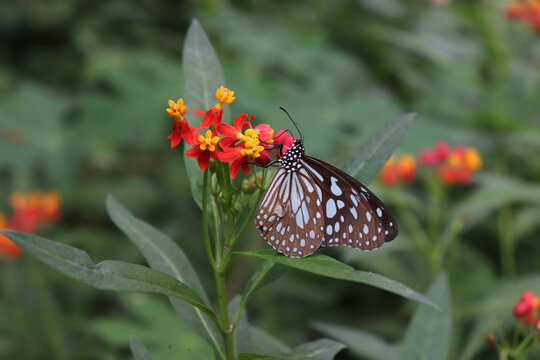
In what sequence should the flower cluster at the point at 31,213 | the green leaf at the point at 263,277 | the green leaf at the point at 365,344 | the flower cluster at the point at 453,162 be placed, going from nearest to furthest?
the green leaf at the point at 263,277
the green leaf at the point at 365,344
the flower cluster at the point at 453,162
the flower cluster at the point at 31,213

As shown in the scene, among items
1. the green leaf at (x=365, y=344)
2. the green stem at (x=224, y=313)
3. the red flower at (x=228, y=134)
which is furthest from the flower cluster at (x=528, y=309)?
the red flower at (x=228, y=134)

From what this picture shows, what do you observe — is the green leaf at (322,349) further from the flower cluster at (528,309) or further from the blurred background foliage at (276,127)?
the flower cluster at (528,309)

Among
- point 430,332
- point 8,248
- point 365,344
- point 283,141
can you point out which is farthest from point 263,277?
point 8,248

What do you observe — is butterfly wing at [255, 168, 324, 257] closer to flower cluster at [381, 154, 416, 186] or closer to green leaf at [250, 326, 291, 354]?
green leaf at [250, 326, 291, 354]

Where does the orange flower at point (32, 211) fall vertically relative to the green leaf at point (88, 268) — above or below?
below

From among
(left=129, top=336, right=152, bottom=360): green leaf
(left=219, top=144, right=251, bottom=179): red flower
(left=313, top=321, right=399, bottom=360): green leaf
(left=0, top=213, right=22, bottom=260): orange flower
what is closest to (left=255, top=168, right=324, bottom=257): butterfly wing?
(left=219, top=144, right=251, bottom=179): red flower

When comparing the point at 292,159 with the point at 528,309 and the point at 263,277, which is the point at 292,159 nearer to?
the point at 263,277

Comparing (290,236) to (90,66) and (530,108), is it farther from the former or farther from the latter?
(90,66)
